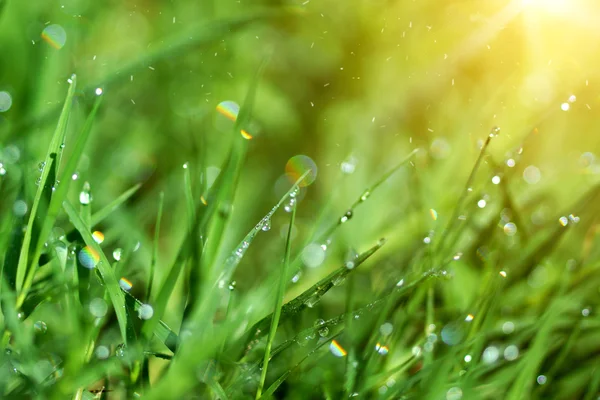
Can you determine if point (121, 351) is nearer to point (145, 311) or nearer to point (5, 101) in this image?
point (145, 311)

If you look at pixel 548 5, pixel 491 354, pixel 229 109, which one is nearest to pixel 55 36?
pixel 229 109

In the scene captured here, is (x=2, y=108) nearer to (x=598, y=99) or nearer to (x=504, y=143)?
(x=504, y=143)

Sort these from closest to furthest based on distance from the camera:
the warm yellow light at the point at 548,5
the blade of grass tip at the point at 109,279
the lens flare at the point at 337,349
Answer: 1. the blade of grass tip at the point at 109,279
2. the lens flare at the point at 337,349
3. the warm yellow light at the point at 548,5

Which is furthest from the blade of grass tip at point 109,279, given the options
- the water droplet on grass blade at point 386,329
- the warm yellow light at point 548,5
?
the warm yellow light at point 548,5

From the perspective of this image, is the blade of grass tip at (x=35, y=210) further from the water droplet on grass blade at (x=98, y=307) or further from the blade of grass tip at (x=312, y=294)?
the blade of grass tip at (x=312, y=294)

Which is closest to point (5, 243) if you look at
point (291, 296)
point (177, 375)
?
point (177, 375)

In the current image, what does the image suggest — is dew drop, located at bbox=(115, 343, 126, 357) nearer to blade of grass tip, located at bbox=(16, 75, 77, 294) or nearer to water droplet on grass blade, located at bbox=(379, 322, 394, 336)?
blade of grass tip, located at bbox=(16, 75, 77, 294)
